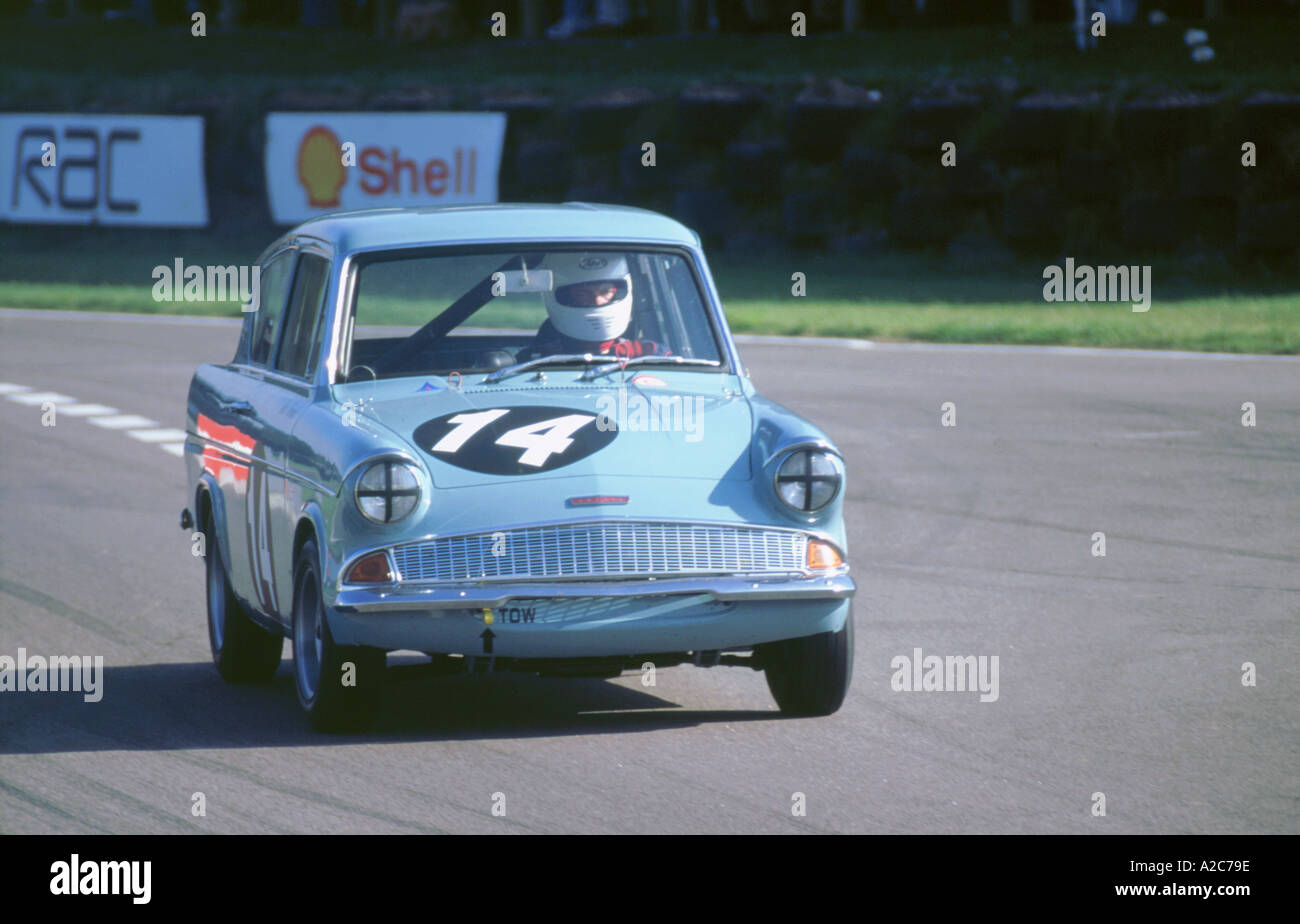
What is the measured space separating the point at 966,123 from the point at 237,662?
19792 millimetres

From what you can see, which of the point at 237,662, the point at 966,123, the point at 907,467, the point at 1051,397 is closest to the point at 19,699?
the point at 237,662

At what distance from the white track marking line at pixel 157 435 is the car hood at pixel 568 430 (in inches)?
340

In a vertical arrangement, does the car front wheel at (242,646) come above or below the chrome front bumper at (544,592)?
below

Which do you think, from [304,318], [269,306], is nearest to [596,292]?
[304,318]

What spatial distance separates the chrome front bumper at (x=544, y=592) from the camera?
644cm

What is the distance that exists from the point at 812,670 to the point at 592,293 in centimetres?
158

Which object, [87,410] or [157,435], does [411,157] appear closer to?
[87,410]

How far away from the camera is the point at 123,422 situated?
16484 mm

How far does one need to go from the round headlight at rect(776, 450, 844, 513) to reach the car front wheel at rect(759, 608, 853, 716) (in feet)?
1.24

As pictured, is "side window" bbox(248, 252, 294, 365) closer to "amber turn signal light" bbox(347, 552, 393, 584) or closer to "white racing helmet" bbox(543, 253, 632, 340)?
"white racing helmet" bbox(543, 253, 632, 340)

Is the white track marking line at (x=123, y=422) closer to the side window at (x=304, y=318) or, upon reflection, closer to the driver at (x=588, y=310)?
the side window at (x=304, y=318)

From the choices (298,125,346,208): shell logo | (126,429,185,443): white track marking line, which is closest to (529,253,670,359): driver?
(126,429,185,443): white track marking line

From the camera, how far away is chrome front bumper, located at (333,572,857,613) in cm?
644

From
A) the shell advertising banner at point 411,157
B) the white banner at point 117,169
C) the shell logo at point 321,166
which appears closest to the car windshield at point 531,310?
the shell advertising banner at point 411,157
